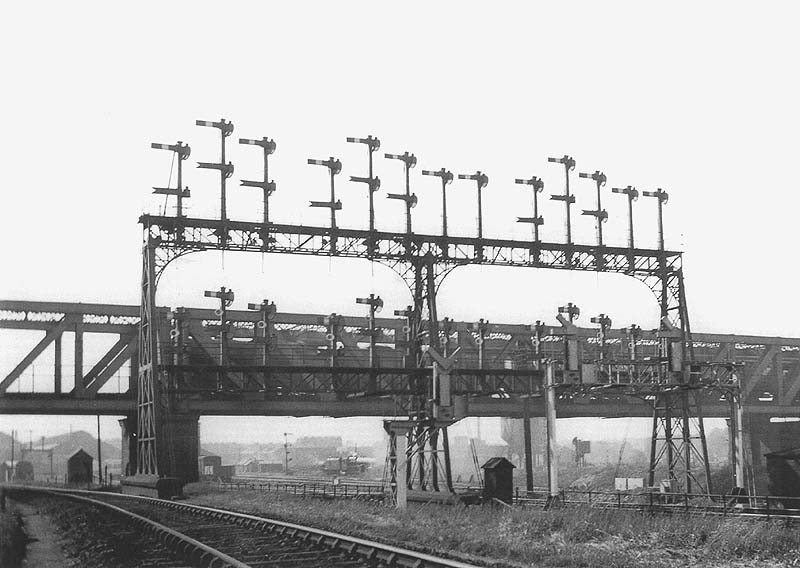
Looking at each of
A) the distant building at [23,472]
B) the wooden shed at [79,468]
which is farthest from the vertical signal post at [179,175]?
the distant building at [23,472]

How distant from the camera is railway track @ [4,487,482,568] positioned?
1628 cm

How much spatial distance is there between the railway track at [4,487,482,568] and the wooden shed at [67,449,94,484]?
57.4 metres

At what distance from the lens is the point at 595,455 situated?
638ft

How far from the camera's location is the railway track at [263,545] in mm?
16281

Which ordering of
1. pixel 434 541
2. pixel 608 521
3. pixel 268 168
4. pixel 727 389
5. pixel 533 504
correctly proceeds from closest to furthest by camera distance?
pixel 434 541, pixel 608 521, pixel 533 504, pixel 727 389, pixel 268 168

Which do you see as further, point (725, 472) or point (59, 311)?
point (725, 472)

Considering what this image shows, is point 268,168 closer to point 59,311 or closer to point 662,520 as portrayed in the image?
Result: point 59,311

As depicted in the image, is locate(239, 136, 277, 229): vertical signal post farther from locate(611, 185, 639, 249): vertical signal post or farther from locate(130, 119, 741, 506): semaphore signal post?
locate(611, 185, 639, 249): vertical signal post

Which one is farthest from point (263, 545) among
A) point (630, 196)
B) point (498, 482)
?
point (630, 196)

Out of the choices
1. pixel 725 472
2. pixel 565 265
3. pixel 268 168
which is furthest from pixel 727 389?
pixel 725 472

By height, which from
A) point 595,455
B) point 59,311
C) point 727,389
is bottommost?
point 595,455

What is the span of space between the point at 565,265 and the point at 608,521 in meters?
25.6

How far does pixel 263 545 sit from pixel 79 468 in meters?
68.2

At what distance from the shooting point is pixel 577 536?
64.8 ft
